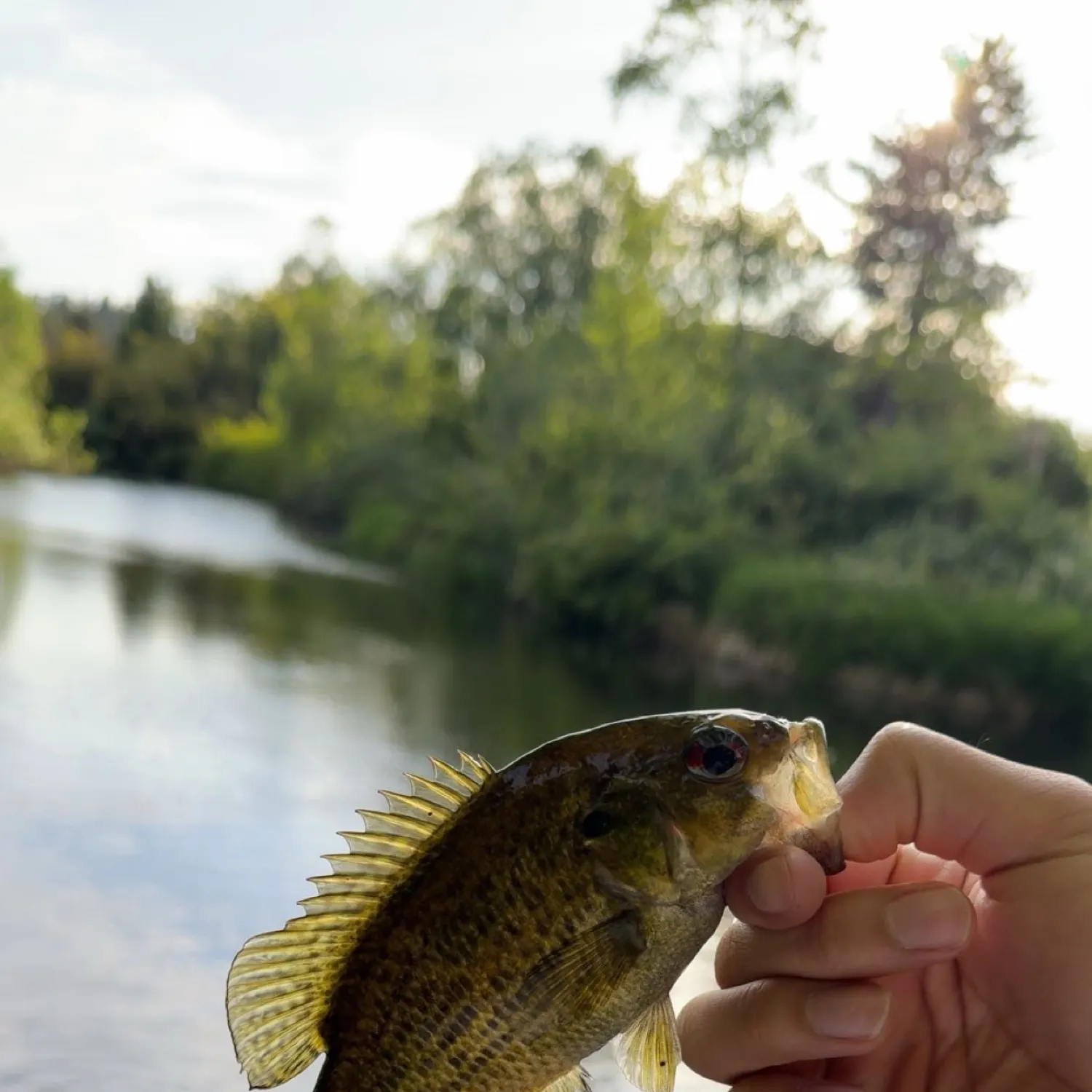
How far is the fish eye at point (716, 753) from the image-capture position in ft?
2.01

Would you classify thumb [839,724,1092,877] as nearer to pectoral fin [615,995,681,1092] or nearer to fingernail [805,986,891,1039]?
fingernail [805,986,891,1039]

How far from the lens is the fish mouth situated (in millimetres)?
622

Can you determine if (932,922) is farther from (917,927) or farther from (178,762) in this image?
(178,762)

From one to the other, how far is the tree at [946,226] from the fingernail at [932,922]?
3643 mm

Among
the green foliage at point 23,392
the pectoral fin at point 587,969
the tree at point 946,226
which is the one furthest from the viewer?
the green foliage at point 23,392

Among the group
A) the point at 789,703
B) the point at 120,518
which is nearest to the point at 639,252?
the point at 789,703

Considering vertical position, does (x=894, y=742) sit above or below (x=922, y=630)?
above

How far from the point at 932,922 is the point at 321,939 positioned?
1.25 ft

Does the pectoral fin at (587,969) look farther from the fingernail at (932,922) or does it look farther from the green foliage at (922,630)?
the green foliage at (922,630)

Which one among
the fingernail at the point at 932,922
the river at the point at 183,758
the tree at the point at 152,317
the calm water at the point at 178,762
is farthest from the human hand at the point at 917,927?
the tree at the point at 152,317

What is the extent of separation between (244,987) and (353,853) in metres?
0.11

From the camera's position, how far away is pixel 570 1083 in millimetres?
652

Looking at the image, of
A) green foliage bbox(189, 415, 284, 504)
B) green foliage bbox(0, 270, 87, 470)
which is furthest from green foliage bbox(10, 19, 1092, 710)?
green foliage bbox(0, 270, 87, 470)

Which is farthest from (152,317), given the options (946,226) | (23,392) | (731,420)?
(946,226)
